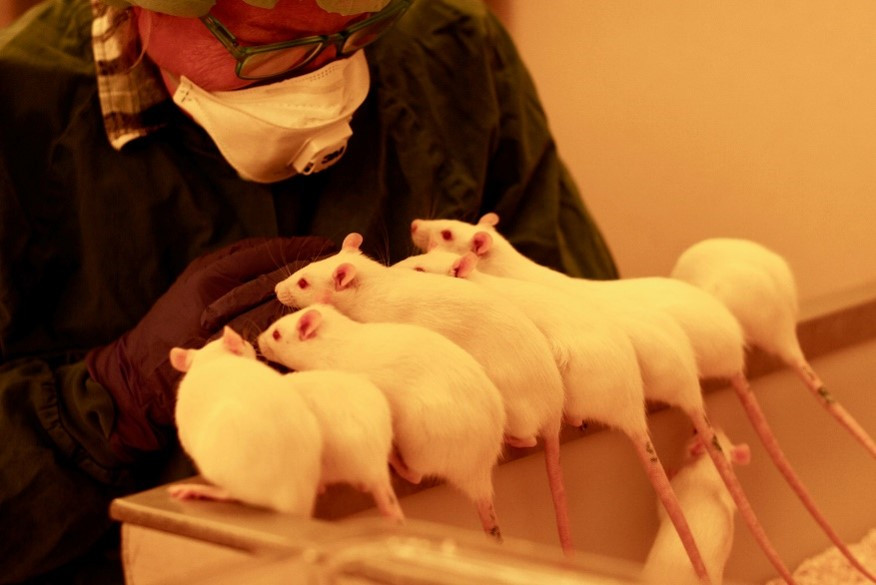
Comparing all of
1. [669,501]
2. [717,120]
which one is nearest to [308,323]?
[669,501]

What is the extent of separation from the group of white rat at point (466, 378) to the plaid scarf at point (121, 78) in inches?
15.6

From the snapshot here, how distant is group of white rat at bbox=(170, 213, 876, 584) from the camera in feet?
1.71

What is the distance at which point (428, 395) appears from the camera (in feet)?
1.87

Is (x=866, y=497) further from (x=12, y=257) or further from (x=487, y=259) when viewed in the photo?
(x=12, y=257)

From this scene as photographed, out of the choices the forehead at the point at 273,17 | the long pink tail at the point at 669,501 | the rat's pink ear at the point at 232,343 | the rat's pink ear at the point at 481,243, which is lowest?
the long pink tail at the point at 669,501


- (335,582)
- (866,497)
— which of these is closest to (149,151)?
(335,582)

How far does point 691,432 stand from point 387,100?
56 centimetres

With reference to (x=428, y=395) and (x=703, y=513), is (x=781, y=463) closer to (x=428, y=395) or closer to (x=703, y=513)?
(x=703, y=513)

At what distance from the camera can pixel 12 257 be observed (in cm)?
99

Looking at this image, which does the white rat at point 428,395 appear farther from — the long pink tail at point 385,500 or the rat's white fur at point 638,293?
the rat's white fur at point 638,293

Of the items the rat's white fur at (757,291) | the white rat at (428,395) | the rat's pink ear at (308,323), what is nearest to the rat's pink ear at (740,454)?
the rat's white fur at (757,291)

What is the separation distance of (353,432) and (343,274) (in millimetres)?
170

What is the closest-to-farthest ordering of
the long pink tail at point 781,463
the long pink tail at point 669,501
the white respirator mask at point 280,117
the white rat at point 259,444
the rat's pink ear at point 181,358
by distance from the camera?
1. the white rat at point 259,444
2. the rat's pink ear at point 181,358
3. the long pink tail at point 669,501
4. the long pink tail at point 781,463
5. the white respirator mask at point 280,117

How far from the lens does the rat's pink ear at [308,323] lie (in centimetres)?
62
